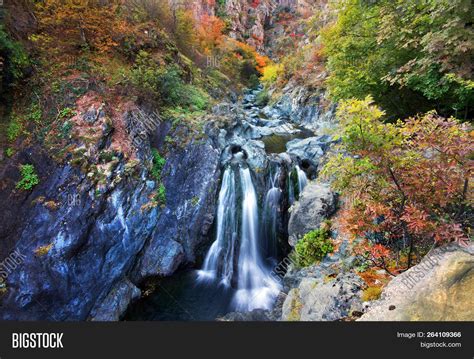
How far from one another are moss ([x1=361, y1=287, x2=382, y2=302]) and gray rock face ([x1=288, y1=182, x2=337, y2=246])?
3.84 m

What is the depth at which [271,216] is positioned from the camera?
1036cm

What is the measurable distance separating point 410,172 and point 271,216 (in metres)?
7.18

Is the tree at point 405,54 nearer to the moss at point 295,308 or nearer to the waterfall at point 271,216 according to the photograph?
the waterfall at point 271,216

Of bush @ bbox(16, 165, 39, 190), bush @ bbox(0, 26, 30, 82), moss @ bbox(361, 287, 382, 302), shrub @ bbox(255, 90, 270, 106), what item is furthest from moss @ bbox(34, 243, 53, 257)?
shrub @ bbox(255, 90, 270, 106)

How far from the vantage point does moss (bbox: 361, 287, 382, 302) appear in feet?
12.7

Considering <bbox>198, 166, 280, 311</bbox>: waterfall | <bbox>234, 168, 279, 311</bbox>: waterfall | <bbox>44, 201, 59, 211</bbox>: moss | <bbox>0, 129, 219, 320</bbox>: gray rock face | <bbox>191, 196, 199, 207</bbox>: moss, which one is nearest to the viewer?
<bbox>0, 129, 219, 320</bbox>: gray rock face

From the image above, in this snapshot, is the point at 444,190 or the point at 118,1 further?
the point at 118,1

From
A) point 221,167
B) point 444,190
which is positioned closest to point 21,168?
point 221,167

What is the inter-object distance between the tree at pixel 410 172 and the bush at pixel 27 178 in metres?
8.34

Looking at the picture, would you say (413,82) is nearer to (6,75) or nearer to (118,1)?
(6,75)

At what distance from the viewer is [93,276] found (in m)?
7.41

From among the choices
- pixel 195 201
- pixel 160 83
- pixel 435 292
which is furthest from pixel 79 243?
pixel 435 292

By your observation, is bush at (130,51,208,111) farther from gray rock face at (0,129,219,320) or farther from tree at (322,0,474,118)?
tree at (322,0,474,118)

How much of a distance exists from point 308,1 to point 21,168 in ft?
228
